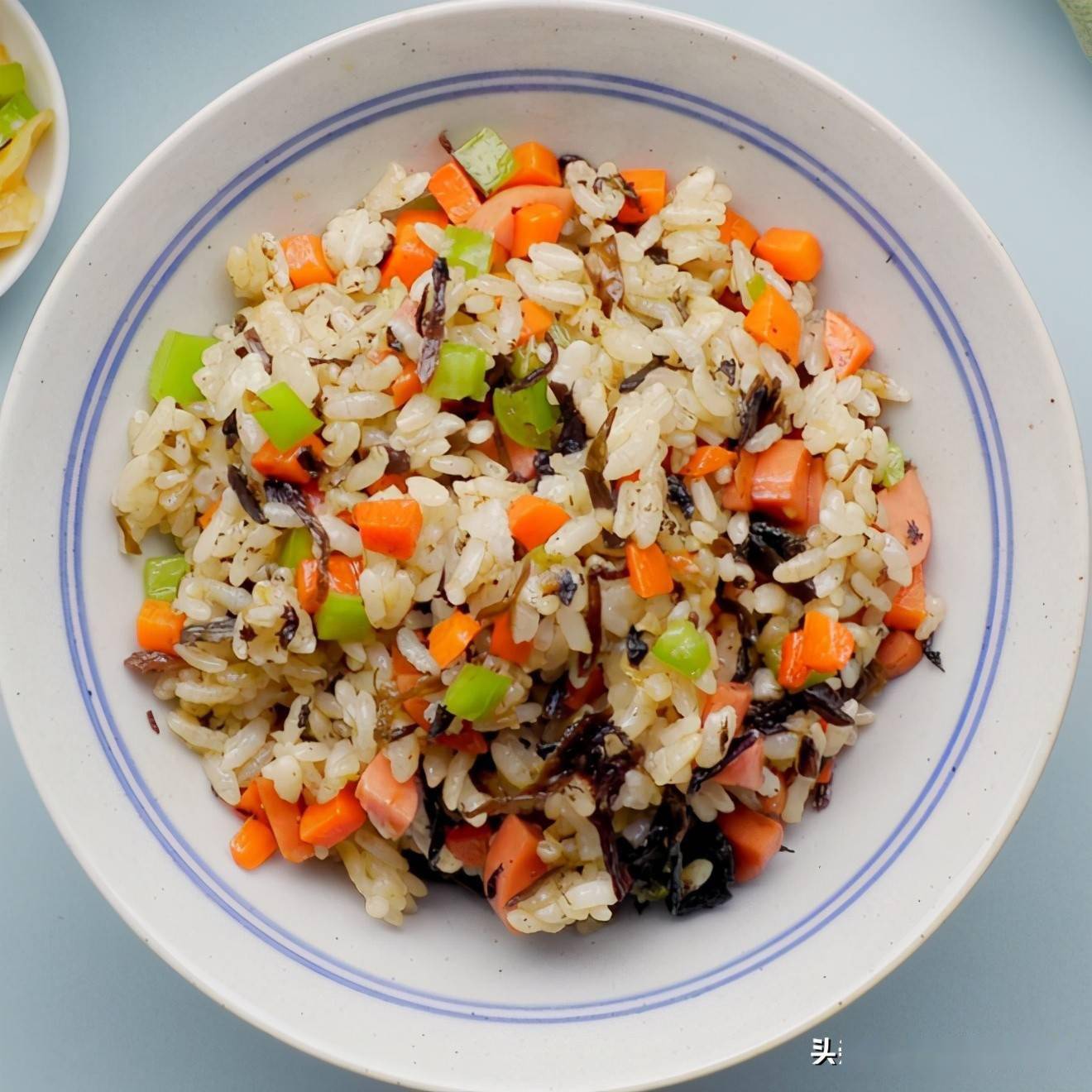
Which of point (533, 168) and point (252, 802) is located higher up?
point (533, 168)

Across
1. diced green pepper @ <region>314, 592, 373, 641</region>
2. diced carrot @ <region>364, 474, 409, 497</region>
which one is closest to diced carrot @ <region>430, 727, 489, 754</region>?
diced green pepper @ <region>314, 592, 373, 641</region>

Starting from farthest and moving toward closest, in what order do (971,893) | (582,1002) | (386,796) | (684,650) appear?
(971,893) → (582,1002) → (386,796) → (684,650)

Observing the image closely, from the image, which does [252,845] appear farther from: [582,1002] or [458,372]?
[458,372]

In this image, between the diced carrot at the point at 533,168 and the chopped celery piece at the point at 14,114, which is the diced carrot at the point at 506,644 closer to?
the diced carrot at the point at 533,168

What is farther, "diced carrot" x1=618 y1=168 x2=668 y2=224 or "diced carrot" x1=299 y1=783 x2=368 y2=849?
"diced carrot" x1=618 y1=168 x2=668 y2=224

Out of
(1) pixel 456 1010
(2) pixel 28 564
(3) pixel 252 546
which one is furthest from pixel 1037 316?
(2) pixel 28 564

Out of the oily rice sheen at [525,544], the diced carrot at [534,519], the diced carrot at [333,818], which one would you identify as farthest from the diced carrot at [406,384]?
the diced carrot at [333,818]

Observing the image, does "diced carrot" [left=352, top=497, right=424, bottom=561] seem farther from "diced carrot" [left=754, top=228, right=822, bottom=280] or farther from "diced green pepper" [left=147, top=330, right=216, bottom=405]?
"diced carrot" [left=754, top=228, right=822, bottom=280]

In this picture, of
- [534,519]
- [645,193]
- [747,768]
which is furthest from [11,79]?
[747,768]
